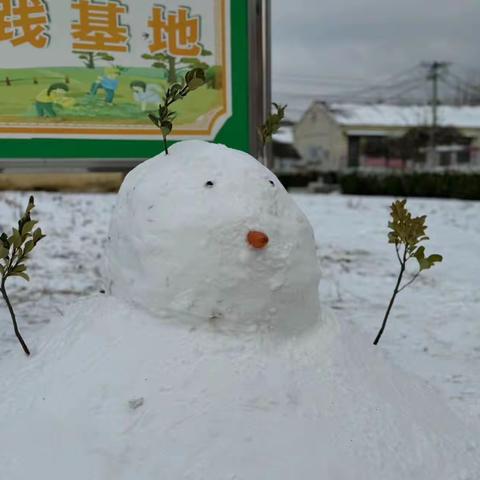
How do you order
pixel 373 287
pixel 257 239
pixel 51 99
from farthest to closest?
pixel 373 287
pixel 51 99
pixel 257 239

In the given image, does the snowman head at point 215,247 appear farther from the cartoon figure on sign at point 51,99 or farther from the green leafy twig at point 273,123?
the cartoon figure on sign at point 51,99

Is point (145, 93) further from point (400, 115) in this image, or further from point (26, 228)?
point (400, 115)

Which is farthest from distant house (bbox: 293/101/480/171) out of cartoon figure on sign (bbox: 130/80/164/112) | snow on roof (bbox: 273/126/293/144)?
cartoon figure on sign (bbox: 130/80/164/112)

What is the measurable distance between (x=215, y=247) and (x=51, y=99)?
1920 mm

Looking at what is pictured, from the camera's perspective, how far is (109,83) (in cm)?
365

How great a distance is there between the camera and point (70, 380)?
2.07 m

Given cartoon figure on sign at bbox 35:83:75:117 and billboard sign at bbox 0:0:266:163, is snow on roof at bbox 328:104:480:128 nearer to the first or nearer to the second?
billboard sign at bbox 0:0:266:163

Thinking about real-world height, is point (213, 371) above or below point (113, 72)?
below

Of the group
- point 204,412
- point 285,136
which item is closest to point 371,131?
point 285,136

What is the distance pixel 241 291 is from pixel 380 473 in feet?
2.60

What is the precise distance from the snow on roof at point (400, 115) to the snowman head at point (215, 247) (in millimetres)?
34431

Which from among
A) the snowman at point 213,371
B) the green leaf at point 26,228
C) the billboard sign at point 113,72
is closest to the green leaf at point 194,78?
the snowman at point 213,371

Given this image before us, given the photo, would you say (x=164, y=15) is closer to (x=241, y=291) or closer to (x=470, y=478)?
(x=241, y=291)

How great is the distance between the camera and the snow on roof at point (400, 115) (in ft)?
118
